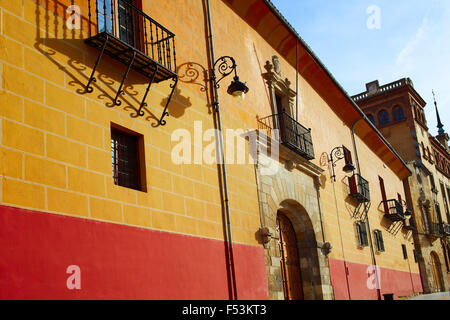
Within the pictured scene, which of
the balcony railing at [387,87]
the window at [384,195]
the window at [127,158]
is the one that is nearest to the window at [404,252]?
the window at [384,195]

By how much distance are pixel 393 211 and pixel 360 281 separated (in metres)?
7.91

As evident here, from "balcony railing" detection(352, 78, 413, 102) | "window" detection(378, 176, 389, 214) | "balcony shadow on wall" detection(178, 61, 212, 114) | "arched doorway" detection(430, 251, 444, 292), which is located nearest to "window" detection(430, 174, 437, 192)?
"arched doorway" detection(430, 251, 444, 292)

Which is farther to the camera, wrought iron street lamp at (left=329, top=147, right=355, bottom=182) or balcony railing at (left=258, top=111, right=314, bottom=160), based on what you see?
wrought iron street lamp at (left=329, top=147, right=355, bottom=182)

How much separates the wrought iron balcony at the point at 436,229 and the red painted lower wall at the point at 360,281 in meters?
8.77

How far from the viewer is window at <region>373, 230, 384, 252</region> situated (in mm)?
17766

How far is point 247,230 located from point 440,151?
1283 inches

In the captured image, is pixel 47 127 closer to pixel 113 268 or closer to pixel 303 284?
pixel 113 268

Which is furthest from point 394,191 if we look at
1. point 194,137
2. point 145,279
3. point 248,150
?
point 145,279

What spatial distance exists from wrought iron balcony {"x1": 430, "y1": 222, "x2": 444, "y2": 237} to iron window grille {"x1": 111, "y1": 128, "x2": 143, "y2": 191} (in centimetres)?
2464

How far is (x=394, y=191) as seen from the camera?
23.7 meters

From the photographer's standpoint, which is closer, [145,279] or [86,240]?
[86,240]

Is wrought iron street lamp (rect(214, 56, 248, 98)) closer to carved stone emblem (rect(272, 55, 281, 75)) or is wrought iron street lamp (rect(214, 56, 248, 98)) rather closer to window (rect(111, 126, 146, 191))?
window (rect(111, 126, 146, 191))

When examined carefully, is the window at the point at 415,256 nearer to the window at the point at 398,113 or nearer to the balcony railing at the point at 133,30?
the window at the point at 398,113

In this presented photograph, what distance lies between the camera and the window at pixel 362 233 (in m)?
15.7
